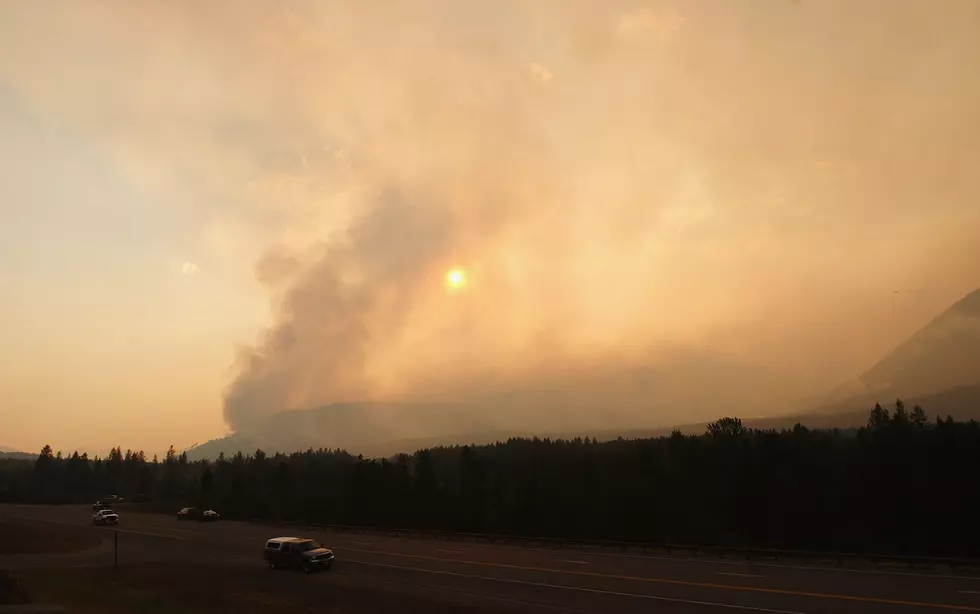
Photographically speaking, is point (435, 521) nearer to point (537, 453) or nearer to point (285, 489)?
point (537, 453)

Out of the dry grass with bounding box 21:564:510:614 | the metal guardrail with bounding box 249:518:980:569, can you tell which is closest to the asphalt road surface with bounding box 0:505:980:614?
the dry grass with bounding box 21:564:510:614

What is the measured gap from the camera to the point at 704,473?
287 feet

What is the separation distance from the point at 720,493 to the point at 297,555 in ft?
210

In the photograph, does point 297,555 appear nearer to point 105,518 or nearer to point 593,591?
point 593,591

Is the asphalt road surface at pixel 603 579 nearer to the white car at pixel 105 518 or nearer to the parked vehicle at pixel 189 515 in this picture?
the white car at pixel 105 518

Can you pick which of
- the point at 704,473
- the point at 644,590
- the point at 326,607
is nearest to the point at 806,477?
the point at 704,473

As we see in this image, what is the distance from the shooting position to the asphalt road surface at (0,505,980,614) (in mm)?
25625

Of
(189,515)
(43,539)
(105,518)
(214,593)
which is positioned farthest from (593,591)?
(189,515)

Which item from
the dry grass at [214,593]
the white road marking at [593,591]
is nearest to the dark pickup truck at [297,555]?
the dry grass at [214,593]

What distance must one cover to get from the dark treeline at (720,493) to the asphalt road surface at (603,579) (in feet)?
123

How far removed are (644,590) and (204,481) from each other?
121 meters

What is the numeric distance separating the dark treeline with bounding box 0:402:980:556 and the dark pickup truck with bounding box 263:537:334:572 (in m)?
49.3

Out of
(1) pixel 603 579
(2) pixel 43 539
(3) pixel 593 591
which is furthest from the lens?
(2) pixel 43 539

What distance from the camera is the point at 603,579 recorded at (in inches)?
1276
